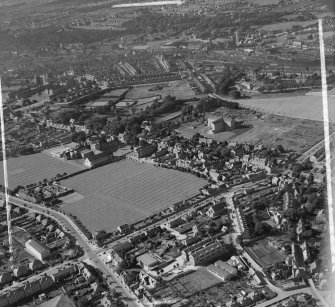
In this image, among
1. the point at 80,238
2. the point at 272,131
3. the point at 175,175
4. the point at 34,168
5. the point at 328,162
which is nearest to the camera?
the point at 80,238

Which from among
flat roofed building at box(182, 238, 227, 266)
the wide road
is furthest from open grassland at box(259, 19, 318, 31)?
flat roofed building at box(182, 238, 227, 266)

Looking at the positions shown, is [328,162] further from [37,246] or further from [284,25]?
[284,25]

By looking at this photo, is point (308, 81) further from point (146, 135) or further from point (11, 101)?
point (11, 101)

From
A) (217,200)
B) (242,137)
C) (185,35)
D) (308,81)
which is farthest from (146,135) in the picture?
(185,35)

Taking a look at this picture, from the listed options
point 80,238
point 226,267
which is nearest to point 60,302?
point 80,238

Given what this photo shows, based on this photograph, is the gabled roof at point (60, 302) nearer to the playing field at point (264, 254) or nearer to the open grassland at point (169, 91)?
the playing field at point (264, 254)
